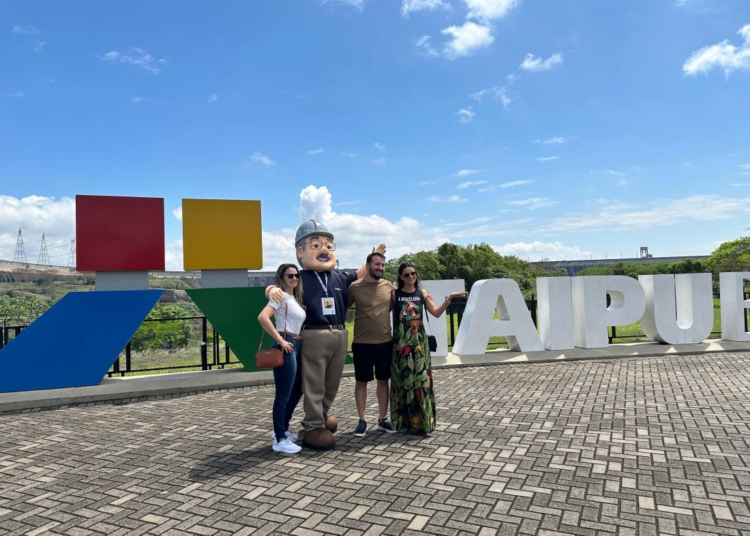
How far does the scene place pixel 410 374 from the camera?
511 cm

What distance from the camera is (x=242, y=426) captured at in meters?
5.78

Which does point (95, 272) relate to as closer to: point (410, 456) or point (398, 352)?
point (398, 352)

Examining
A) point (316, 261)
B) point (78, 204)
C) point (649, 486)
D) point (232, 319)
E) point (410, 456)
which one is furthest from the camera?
point (232, 319)

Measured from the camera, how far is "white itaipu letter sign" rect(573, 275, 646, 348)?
1066 cm

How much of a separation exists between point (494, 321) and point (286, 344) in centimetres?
664

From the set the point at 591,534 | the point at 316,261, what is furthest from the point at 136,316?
the point at 591,534

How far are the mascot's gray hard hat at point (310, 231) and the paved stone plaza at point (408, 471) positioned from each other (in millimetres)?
2106

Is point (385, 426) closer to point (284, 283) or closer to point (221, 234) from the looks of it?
point (284, 283)

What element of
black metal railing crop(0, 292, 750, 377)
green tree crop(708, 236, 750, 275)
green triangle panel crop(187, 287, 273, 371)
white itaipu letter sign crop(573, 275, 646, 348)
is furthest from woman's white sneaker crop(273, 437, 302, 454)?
green tree crop(708, 236, 750, 275)

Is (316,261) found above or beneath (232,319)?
above

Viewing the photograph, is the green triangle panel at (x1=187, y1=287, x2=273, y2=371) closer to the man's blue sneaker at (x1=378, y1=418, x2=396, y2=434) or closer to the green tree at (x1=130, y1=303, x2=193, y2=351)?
the green tree at (x1=130, y1=303, x2=193, y2=351)

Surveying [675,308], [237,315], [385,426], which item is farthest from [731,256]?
[385,426]

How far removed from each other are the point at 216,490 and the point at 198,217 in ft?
19.3

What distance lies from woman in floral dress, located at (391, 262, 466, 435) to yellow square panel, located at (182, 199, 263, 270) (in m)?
4.55
